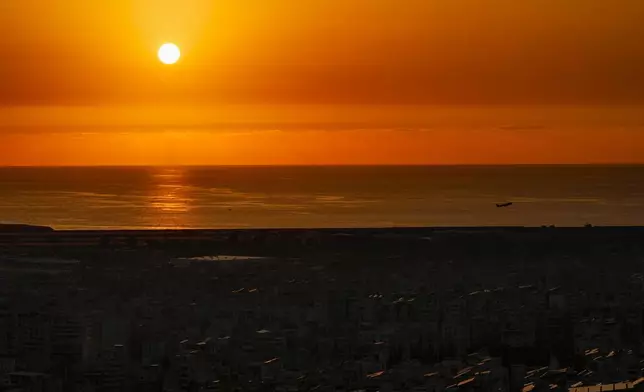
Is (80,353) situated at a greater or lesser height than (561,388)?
greater

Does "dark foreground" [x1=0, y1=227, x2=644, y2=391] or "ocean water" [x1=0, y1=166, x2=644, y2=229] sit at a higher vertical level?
"ocean water" [x1=0, y1=166, x2=644, y2=229]

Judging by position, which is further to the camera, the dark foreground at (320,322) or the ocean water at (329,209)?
the ocean water at (329,209)

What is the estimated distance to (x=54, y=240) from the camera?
44.6 metres

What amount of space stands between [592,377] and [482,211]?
240 ft

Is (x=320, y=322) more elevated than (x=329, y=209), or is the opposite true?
(x=329, y=209)

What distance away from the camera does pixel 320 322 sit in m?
20.9

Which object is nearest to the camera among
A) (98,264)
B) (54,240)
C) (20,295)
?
(20,295)

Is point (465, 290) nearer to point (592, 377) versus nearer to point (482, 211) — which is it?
point (592, 377)

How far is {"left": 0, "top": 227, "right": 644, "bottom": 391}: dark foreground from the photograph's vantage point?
16281 mm

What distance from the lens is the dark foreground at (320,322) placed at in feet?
53.4

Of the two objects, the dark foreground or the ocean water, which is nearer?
the dark foreground

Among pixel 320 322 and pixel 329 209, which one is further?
pixel 329 209

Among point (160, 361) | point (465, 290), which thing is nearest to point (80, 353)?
point (160, 361)

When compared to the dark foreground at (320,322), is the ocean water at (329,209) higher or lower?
higher
